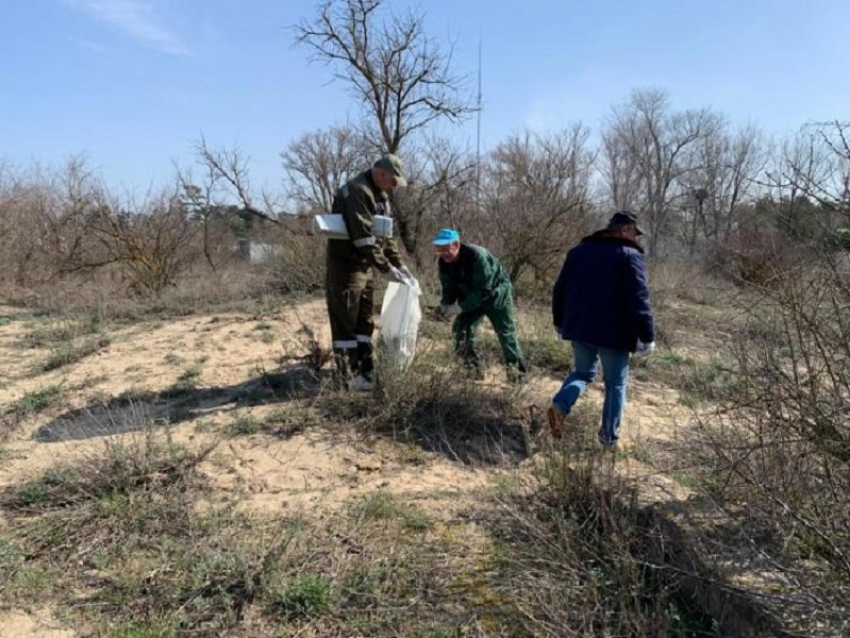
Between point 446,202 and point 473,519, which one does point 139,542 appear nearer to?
point 473,519

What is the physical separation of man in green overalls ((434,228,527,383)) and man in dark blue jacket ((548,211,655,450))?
94cm

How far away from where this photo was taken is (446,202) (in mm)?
11438

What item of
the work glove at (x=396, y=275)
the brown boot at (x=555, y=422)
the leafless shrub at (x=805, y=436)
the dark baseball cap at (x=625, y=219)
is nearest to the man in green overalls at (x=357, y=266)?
the work glove at (x=396, y=275)

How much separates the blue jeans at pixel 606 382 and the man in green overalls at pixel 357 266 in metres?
1.50

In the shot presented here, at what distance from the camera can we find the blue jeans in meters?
4.00

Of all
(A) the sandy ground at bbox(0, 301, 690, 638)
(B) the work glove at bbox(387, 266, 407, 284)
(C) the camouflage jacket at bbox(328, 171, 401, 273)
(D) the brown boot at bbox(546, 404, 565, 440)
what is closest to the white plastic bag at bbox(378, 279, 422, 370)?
(B) the work glove at bbox(387, 266, 407, 284)

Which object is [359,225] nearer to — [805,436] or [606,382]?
[606,382]

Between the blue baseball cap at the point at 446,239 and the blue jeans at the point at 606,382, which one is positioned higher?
the blue baseball cap at the point at 446,239

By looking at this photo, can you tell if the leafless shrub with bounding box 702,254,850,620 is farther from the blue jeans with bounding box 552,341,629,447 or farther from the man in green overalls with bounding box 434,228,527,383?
the man in green overalls with bounding box 434,228,527,383

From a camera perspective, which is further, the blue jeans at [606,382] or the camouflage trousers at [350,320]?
the camouflage trousers at [350,320]

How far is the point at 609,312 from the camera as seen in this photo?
3910mm

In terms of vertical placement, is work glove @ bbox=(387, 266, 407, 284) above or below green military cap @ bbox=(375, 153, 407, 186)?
below

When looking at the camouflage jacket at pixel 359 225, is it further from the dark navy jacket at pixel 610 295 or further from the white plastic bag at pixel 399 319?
the dark navy jacket at pixel 610 295

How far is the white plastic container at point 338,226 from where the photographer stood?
15.6 ft
